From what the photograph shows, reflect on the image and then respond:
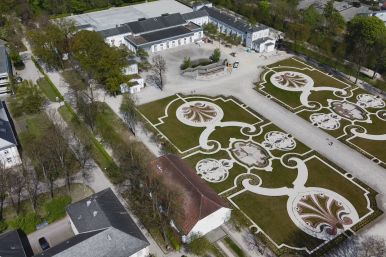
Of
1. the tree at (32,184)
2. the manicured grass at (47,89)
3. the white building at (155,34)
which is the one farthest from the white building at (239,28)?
the tree at (32,184)

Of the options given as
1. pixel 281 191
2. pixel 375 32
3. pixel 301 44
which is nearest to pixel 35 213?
pixel 281 191

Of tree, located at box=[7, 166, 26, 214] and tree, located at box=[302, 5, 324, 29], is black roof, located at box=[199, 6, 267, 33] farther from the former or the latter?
tree, located at box=[7, 166, 26, 214]

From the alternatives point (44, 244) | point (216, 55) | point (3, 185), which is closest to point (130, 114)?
point (3, 185)

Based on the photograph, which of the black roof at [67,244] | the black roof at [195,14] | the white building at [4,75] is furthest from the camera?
the black roof at [195,14]

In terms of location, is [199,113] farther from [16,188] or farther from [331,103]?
[16,188]

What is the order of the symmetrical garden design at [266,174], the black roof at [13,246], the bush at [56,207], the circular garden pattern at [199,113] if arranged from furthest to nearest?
the circular garden pattern at [199,113] → the bush at [56,207] → the symmetrical garden design at [266,174] → the black roof at [13,246]

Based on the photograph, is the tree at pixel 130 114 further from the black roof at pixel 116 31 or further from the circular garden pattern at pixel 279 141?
the black roof at pixel 116 31

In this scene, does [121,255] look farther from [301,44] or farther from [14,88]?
[301,44]

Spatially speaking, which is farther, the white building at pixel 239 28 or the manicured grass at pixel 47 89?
the white building at pixel 239 28

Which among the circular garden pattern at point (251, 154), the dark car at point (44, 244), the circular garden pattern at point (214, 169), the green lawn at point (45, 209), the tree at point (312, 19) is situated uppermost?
the tree at point (312, 19)

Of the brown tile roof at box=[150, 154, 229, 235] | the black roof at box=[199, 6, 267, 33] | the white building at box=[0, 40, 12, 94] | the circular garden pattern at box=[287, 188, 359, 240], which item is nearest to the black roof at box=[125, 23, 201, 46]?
the black roof at box=[199, 6, 267, 33]
